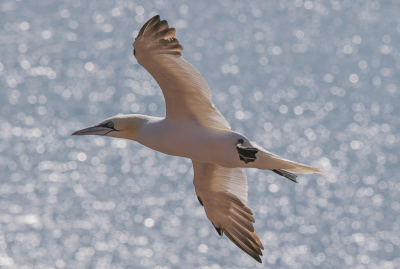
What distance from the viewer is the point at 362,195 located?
3322 centimetres

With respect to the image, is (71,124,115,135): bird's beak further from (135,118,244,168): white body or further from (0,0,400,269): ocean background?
(0,0,400,269): ocean background

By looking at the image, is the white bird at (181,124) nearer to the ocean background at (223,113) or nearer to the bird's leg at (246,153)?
the bird's leg at (246,153)

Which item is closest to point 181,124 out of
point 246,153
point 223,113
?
point 246,153

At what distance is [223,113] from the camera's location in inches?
1337

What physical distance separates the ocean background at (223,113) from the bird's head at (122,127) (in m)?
20.5

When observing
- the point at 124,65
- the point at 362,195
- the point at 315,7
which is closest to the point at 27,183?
the point at 124,65

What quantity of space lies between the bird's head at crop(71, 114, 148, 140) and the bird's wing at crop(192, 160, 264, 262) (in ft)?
4.59

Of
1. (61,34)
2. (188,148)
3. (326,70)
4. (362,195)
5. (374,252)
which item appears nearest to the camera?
(188,148)

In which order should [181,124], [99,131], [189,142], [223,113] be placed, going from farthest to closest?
[223,113]
[99,131]
[181,124]
[189,142]

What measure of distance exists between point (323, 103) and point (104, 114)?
1095 centimetres

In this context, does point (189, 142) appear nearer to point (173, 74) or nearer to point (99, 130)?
point (173, 74)

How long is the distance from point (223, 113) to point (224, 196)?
2386cm

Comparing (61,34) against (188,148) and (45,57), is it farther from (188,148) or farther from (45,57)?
(188,148)

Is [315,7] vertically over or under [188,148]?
under
